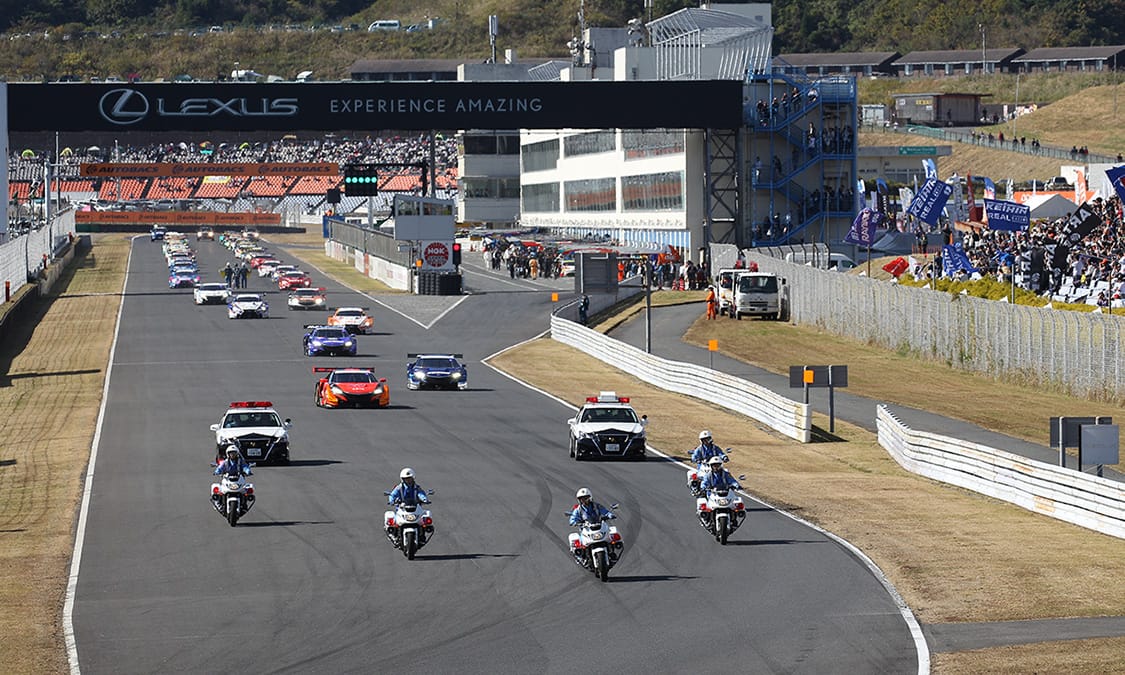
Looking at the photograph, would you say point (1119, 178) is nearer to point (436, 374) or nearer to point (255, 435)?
point (436, 374)

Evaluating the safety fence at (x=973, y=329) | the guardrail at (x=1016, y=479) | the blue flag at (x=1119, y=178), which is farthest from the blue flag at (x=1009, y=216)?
the guardrail at (x=1016, y=479)

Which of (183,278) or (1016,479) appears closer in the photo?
(1016,479)

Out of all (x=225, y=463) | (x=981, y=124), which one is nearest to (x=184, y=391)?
(x=225, y=463)

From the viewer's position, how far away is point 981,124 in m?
186

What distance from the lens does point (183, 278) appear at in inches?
4151

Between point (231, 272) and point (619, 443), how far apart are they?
69.8 metres

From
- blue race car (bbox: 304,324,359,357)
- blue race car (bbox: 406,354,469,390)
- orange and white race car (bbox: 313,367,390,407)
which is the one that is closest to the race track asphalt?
orange and white race car (bbox: 313,367,390,407)

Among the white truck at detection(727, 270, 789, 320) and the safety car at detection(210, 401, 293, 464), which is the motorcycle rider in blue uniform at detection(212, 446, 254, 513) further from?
the white truck at detection(727, 270, 789, 320)

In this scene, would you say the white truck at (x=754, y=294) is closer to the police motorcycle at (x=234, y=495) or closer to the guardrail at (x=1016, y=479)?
the guardrail at (x=1016, y=479)

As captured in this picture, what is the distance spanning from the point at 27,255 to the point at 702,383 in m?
56.2

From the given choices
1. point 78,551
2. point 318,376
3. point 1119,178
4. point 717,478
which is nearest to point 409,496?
point 717,478

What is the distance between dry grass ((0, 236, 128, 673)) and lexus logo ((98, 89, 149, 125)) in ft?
31.6

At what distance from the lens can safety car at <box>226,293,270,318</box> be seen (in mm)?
81750

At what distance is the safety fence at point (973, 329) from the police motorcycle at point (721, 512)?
72.0 feet
